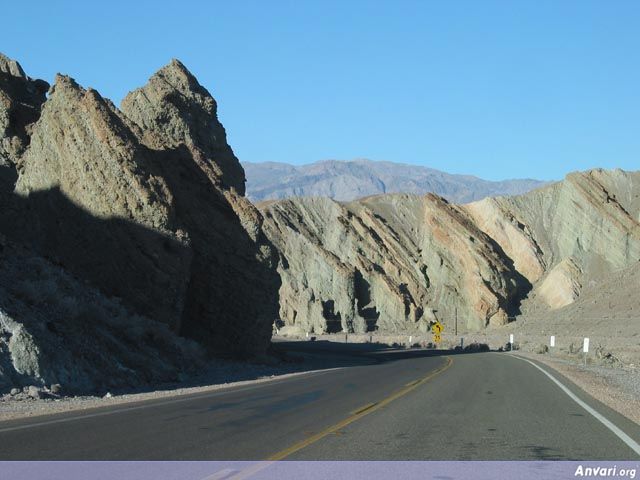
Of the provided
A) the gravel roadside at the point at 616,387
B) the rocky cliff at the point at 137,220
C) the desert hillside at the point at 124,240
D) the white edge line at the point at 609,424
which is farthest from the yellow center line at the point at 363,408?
the rocky cliff at the point at 137,220

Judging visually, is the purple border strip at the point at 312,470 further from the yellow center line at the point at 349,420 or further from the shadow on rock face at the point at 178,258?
the shadow on rock face at the point at 178,258

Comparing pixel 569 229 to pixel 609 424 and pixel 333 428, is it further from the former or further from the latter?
pixel 333 428

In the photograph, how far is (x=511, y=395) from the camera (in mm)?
19609

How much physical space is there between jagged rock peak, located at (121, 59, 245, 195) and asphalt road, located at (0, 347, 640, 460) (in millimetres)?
22111

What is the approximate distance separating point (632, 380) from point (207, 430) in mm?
20350

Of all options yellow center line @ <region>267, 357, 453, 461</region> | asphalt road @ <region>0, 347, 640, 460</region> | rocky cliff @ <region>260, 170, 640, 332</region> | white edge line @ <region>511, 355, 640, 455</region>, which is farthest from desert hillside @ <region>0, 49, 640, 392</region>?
rocky cliff @ <region>260, 170, 640, 332</region>

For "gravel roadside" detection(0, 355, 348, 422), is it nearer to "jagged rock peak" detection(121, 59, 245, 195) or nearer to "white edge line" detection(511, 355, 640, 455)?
"white edge line" detection(511, 355, 640, 455)

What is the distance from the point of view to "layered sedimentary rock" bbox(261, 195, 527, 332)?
86750 millimetres

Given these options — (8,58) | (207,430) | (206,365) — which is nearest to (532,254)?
(8,58)

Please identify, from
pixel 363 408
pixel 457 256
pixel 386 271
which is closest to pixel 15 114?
pixel 363 408

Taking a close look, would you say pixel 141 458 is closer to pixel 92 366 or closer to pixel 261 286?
pixel 92 366

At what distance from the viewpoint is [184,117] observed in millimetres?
42219

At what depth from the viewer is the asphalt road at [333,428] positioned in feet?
34.8

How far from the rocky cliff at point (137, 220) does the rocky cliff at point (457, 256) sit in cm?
4918
